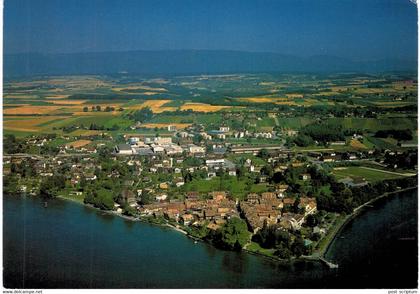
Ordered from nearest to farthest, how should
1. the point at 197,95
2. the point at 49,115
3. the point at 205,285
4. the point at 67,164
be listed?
the point at 205,285
the point at 67,164
the point at 49,115
the point at 197,95

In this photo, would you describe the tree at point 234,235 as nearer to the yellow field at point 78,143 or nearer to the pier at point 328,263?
the pier at point 328,263

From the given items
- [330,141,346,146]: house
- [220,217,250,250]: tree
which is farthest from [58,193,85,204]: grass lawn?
[330,141,346,146]: house

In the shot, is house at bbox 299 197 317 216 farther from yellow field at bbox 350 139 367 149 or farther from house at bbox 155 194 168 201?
yellow field at bbox 350 139 367 149

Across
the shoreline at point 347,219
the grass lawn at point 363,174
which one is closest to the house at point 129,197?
the shoreline at point 347,219

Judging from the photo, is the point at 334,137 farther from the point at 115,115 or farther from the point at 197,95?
the point at 115,115

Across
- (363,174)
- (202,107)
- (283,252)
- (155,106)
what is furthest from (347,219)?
(155,106)

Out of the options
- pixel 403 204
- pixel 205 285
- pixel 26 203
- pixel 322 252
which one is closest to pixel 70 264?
pixel 205 285
